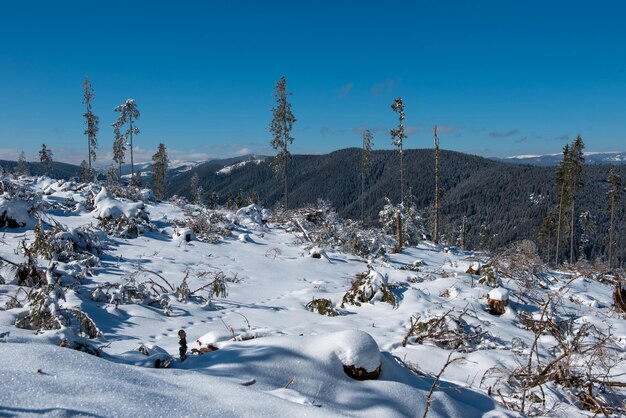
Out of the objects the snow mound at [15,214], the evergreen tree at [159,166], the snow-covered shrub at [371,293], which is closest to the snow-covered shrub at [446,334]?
the snow-covered shrub at [371,293]

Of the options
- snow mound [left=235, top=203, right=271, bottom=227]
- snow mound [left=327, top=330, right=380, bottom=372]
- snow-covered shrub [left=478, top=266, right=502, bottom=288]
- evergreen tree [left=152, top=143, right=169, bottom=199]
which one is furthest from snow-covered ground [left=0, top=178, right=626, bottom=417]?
evergreen tree [left=152, top=143, right=169, bottom=199]

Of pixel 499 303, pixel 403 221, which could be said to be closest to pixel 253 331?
pixel 499 303

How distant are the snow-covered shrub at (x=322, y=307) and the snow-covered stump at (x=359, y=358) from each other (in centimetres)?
311

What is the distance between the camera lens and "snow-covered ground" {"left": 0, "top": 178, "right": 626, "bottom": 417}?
2.07m

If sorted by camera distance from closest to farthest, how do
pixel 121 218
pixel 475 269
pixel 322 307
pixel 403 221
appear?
pixel 322 307
pixel 475 269
pixel 121 218
pixel 403 221

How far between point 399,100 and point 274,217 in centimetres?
1444

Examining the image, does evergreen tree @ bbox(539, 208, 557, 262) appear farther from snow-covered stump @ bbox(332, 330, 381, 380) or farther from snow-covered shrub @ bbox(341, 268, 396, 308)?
snow-covered stump @ bbox(332, 330, 381, 380)

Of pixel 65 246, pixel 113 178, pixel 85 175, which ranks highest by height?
pixel 85 175

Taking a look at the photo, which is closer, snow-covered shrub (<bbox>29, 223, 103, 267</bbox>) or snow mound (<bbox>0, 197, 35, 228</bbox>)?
snow-covered shrub (<bbox>29, 223, 103, 267</bbox>)

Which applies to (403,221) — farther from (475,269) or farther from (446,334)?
(446,334)

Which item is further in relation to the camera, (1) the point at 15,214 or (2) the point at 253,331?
(1) the point at 15,214

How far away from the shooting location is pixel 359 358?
2887mm

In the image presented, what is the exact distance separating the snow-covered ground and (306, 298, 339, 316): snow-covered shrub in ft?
0.36

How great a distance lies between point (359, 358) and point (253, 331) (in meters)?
1.69
